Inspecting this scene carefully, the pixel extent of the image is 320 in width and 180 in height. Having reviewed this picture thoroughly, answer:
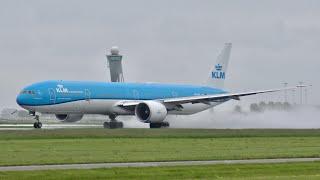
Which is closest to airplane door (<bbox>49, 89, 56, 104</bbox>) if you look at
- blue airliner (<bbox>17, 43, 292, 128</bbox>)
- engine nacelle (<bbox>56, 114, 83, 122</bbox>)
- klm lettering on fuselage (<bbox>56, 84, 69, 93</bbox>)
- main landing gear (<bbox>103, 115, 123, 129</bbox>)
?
blue airliner (<bbox>17, 43, 292, 128</bbox>)

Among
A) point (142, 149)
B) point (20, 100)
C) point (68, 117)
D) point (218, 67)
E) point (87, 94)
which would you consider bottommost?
point (68, 117)

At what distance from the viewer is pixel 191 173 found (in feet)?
89.2

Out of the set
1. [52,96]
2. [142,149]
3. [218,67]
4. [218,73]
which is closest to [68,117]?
[52,96]

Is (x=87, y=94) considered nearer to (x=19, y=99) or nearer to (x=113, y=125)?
(x=113, y=125)

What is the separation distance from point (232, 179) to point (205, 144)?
19190 millimetres

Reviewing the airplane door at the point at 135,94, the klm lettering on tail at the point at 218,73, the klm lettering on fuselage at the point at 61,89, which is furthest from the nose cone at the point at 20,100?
the klm lettering on tail at the point at 218,73

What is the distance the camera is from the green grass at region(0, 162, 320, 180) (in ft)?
85.0

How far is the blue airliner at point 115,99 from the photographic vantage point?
228 ft

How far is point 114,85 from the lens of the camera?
243ft

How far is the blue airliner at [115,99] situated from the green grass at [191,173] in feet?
135

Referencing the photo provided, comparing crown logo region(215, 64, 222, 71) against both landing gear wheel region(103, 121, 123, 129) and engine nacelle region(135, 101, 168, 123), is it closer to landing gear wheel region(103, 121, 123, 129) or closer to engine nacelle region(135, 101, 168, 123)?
engine nacelle region(135, 101, 168, 123)

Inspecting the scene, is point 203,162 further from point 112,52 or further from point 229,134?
point 112,52

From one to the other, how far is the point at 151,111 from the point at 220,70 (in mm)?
20366

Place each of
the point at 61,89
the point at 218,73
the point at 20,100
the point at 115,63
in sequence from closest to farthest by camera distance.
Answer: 1. the point at 20,100
2. the point at 61,89
3. the point at 218,73
4. the point at 115,63
